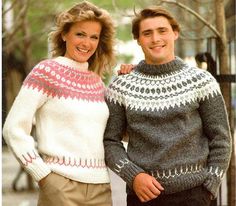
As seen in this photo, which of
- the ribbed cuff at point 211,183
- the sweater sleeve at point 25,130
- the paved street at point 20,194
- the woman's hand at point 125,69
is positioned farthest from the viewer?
the paved street at point 20,194

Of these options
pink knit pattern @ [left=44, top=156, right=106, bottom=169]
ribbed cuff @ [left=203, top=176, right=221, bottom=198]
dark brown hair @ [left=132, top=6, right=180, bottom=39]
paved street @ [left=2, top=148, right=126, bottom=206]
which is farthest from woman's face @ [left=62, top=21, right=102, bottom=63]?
paved street @ [left=2, top=148, right=126, bottom=206]

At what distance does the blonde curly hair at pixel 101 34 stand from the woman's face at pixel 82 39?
0.03 metres

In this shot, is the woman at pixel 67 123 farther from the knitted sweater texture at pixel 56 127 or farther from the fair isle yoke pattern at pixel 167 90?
the fair isle yoke pattern at pixel 167 90

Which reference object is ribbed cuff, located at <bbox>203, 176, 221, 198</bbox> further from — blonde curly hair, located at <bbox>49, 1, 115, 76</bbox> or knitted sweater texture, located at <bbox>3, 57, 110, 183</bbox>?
blonde curly hair, located at <bbox>49, 1, 115, 76</bbox>

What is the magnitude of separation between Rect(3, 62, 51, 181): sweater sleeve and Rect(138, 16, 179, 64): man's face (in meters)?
0.68

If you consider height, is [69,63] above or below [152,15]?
below

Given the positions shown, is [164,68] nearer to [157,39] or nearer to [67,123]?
[157,39]

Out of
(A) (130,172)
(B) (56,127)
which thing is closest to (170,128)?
(A) (130,172)

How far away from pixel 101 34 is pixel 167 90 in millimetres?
579

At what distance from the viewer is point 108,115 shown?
3.72 meters

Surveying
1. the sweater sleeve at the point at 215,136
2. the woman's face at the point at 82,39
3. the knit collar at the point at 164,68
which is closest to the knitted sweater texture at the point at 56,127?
the woman's face at the point at 82,39

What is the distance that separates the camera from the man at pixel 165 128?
11.6 ft

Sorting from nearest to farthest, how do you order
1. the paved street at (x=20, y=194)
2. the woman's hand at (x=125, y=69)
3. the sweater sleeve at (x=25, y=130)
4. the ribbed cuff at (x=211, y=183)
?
the sweater sleeve at (x=25, y=130) → the ribbed cuff at (x=211, y=183) → the woman's hand at (x=125, y=69) → the paved street at (x=20, y=194)

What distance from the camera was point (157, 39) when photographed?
11.8 feet
